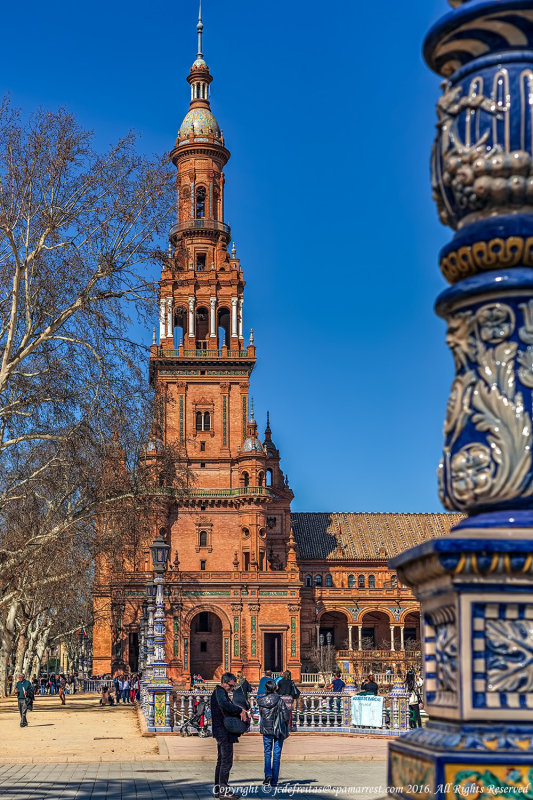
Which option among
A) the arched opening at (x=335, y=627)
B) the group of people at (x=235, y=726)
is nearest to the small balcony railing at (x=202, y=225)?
the arched opening at (x=335, y=627)

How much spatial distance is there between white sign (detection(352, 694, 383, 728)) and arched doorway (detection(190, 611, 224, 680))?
1753 inches

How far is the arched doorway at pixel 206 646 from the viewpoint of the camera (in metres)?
71.7

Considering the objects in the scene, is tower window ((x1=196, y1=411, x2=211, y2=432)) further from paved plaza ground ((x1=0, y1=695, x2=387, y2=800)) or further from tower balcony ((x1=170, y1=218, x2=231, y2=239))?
paved plaza ground ((x1=0, y1=695, x2=387, y2=800))

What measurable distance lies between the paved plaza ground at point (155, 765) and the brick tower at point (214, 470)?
40025 mm

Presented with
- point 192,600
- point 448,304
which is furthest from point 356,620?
point 448,304

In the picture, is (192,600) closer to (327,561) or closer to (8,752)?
(327,561)

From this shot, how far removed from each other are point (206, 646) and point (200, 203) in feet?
106

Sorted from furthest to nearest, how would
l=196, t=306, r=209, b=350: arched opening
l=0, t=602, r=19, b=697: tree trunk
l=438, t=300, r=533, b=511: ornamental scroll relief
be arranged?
l=196, t=306, r=209, b=350: arched opening, l=0, t=602, r=19, b=697: tree trunk, l=438, t=300, r=533, b=511: ornamental scroll relief

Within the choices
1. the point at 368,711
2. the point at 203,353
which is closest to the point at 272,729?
the point at 368,711

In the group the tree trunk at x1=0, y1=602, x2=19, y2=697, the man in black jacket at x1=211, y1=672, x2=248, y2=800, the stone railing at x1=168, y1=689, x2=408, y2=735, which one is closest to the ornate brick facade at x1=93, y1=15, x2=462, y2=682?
the tree trunk at x1=0, y1=602, x2=19, y2=697

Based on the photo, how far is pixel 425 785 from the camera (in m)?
3.40

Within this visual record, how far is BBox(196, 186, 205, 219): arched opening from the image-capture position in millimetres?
81938

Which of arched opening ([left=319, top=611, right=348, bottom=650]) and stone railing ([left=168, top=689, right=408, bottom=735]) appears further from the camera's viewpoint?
arched opening ([left=319, top=611, right=348, bottom=650])

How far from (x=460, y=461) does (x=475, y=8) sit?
156 centimetres
